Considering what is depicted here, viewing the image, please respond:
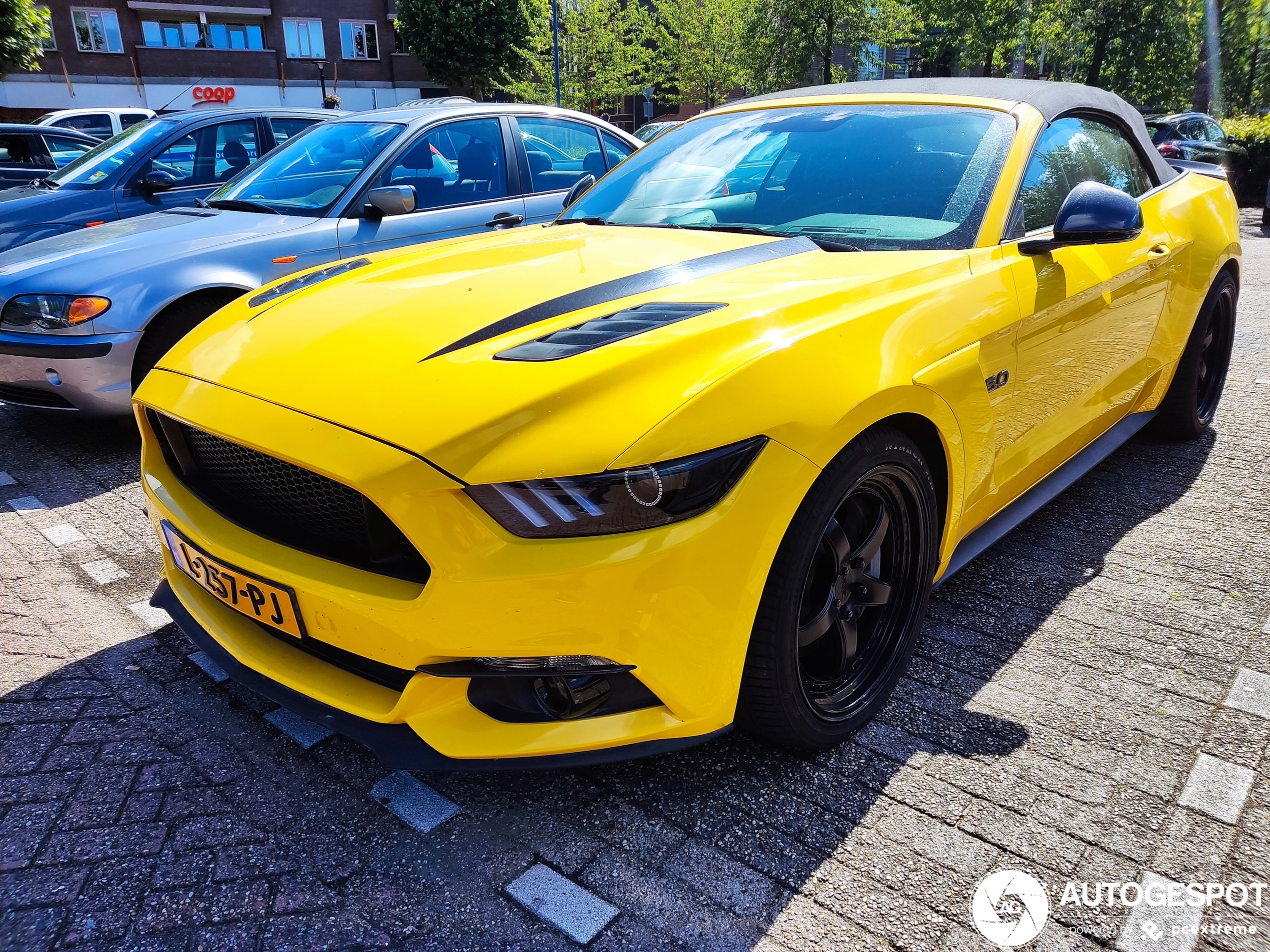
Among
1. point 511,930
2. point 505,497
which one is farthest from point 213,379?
point 511,930

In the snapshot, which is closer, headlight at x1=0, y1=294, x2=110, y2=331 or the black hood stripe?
the black hood stripe

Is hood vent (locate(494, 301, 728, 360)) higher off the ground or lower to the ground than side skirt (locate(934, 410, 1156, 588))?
higher

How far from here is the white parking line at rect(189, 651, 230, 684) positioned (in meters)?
2.53

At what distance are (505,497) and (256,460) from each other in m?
0.73

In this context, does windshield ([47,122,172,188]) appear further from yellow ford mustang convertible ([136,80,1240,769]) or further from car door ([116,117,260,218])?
yellow ford mustang convertible ([136,80,1240,769])

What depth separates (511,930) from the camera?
1.73 meters

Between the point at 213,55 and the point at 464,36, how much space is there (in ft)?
31.8

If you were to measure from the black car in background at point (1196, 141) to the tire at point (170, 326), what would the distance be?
54.9 feet

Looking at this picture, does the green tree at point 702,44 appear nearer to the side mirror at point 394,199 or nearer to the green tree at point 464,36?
the green tree at point 464,36

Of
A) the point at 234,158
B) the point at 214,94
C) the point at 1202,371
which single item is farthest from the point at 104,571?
the point at 214,94

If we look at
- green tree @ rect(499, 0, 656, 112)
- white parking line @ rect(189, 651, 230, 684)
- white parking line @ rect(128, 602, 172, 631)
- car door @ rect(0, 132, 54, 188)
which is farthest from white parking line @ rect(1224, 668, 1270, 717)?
green tree @ rect(499, 0, 656, 112)

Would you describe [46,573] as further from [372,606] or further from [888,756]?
[888,756]

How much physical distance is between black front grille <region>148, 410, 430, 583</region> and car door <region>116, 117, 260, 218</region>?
485 centimetres

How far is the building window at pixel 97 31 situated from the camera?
106ft
